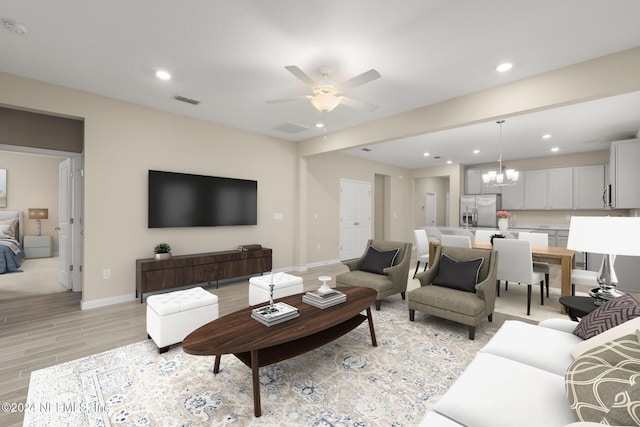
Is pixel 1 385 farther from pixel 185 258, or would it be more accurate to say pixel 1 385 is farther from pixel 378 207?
pixel 378 207

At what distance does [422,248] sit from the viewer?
5582 mm

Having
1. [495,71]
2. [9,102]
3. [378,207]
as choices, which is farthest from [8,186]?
[495,71]

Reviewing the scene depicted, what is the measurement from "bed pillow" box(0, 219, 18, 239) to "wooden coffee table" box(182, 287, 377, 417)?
765 centimetres

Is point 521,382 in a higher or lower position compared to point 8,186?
lower

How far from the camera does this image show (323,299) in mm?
2543

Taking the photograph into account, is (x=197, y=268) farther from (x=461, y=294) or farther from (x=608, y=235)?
(x=608, y=235)

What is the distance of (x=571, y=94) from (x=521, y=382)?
302 cm

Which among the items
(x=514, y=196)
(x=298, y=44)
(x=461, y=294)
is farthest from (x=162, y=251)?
(x=514, y=196)

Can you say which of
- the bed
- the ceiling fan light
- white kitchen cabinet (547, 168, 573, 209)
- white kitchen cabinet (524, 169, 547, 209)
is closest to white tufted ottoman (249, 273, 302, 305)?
the ceiling fan light

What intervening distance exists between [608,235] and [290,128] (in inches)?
170

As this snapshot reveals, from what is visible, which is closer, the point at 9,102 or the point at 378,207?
the point at 9,102

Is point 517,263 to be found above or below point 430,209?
below

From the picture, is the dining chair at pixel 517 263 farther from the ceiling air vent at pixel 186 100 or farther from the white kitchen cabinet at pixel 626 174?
the ceiling air vent at pixel 186 100

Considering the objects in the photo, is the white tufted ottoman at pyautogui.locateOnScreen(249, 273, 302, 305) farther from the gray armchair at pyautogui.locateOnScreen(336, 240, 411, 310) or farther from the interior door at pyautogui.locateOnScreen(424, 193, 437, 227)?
the interior door at pyautogui.locateOnScreen(424, 193, 437, 227)
